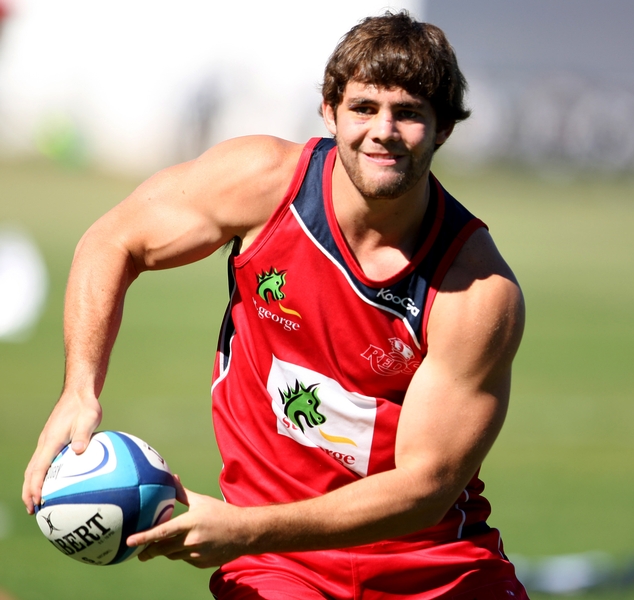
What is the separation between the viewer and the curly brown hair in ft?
12.3

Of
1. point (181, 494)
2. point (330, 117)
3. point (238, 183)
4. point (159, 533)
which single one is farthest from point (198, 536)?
point (330, 117)

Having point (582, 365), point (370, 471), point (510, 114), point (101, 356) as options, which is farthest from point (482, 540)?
point (510, 114)

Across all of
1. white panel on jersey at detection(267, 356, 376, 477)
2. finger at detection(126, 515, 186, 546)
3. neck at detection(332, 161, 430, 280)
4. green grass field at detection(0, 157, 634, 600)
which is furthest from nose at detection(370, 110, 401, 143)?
green grass field at detection(0, 157, 634, 600)

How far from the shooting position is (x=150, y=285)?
2100 centimetres

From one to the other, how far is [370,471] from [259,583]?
2.01ft

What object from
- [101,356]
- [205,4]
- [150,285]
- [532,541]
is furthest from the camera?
[205,4]

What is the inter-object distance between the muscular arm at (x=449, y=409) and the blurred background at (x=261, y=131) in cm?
792

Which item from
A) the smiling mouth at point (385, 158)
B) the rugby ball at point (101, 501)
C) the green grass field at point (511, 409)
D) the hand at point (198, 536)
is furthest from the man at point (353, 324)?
the green grass field at point (511, 409)

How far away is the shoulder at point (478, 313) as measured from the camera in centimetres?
377

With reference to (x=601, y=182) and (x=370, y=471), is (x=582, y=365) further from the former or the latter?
(x=601, y=182)

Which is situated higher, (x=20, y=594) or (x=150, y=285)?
(x=150, y=285)

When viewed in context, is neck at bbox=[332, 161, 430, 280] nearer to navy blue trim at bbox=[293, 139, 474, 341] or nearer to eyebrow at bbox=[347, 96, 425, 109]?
navy blue trim at bbox=[293, 139, 474, 341]

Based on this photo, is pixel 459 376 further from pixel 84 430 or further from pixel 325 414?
pixel 84 430

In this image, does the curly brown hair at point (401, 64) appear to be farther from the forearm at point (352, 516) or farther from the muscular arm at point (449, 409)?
the forearm at point (352, 516)
